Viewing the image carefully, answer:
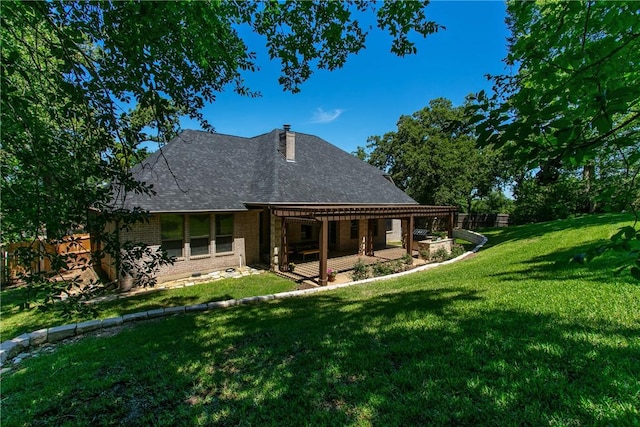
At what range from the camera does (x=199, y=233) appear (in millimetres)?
12914

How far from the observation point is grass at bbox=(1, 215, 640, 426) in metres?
2.83

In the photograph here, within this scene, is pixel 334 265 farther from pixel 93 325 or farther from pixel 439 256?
pixel 93 325

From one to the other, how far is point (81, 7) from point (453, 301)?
746 centimetres

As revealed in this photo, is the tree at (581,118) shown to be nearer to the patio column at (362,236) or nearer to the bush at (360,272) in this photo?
the bush at (360,272)

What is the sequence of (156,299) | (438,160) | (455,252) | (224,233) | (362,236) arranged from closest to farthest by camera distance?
(156,299) → (224,233) → (455,252) → (362,236) → (438,160)

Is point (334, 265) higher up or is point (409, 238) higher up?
point (409, 238)

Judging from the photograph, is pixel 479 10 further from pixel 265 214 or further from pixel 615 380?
pixel 265 214

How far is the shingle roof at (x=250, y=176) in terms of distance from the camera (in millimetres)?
12703

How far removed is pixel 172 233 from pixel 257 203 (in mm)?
3760

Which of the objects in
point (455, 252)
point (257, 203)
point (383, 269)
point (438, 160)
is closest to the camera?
point (383, 269)

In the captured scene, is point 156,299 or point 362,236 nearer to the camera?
point 156,299

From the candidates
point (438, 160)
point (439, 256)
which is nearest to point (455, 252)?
point (439, 256)

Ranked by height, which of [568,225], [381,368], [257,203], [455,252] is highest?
[257,203]

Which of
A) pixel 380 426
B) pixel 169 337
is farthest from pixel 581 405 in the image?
pixel 169 337
